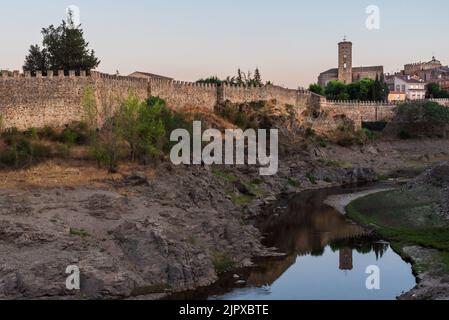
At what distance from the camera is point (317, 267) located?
36500 mm

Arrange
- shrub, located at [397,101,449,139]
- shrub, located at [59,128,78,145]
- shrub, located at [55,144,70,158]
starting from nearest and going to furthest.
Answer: shrub, located at [55,144,70,158], shrub, located at [59,128,78,145], shrub, located at [397,101,449,139]

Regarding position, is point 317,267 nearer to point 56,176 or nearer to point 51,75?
point 56,176

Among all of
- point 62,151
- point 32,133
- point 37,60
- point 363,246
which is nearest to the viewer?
point 363,246

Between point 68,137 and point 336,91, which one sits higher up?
point 336,91

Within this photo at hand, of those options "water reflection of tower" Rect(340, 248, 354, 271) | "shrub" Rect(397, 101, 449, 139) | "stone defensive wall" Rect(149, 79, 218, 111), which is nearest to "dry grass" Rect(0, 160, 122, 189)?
"water reflection of tower" Rect(340, 248, 354, 271)

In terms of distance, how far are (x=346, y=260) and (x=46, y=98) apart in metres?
26.2

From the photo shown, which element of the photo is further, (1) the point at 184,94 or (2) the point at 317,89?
(2) the point at 317,89

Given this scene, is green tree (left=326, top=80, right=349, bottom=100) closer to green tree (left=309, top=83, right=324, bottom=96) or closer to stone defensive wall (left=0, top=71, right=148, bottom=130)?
green tree (left=309, top=83, right=324, bottom=96)

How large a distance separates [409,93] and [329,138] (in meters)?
56.6

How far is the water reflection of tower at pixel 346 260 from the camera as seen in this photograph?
36625 mm

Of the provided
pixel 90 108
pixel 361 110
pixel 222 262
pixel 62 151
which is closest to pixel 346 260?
pixel 222 262

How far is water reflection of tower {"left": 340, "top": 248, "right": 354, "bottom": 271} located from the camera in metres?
36.6

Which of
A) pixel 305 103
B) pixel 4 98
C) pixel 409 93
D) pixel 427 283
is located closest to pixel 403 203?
pixel 427 283

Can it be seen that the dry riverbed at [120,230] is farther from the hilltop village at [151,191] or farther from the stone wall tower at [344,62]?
the stone wall tower at [344,62]
